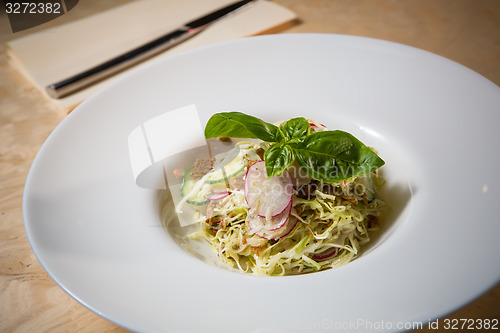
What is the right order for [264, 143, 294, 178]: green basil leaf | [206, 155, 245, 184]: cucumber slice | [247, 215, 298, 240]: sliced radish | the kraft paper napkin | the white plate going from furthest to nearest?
the kraft paper napkin → [206, 155, 245, 184]: cucumber slice → [247, 215, 298, 240]: sliced radish → [264, 143, 294, 178]: green basil leaf → the white plate

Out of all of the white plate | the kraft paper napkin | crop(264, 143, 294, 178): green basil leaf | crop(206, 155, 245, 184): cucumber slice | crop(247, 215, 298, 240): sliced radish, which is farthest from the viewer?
the kraft paper napkin

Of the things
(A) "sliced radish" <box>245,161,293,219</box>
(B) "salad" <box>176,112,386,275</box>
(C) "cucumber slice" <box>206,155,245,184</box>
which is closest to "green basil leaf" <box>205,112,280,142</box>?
(B) "salad" <box>176,112,386,275</box>

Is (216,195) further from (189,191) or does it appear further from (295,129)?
(295,129)

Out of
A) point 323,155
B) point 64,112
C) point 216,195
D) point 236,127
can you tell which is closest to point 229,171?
point 216,195

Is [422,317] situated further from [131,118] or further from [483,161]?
[131,118]

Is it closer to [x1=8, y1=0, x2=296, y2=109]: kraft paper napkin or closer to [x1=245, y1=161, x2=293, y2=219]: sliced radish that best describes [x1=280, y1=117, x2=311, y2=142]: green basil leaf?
[x1=245, y1=161, x2=293, y2=219]: sliced radish

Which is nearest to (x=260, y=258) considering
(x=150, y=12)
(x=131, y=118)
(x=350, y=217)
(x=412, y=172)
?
(x=350, y=217)
